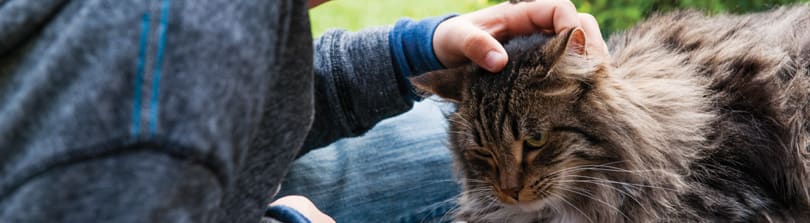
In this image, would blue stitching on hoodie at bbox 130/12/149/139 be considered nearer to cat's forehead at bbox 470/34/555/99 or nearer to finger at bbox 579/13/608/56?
cat's forehead at bbox 470/34/555/99

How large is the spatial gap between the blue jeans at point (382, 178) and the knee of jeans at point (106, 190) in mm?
1089

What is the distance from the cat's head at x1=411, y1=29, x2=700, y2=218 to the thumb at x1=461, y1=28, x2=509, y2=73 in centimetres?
2

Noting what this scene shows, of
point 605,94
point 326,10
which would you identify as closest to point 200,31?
point 605,94

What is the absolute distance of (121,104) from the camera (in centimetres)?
59

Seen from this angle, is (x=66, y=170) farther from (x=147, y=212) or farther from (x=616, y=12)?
(x=616, y=12)

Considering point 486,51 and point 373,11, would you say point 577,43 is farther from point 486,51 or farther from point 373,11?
point 373,11

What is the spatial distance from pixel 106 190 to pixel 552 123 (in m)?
0.90

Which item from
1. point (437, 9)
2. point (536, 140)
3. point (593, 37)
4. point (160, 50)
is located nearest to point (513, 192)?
point (536, 140)

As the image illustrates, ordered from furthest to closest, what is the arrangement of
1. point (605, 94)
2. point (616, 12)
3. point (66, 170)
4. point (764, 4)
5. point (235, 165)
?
1. point (616, 12)
2. point (764, 4)
3. point (605, 94)
4. point (235, 165)
5. point (66, 170)

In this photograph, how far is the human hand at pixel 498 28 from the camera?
4.45 ft

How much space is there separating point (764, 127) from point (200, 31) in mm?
1182

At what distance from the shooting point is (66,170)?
58 centimetres

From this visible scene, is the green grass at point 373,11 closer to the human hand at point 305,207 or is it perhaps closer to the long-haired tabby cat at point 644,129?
the long-haired tabby cat at point 644,129

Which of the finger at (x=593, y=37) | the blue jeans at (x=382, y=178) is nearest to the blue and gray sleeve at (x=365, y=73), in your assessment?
the blue jeans at (x=382, y=178)
